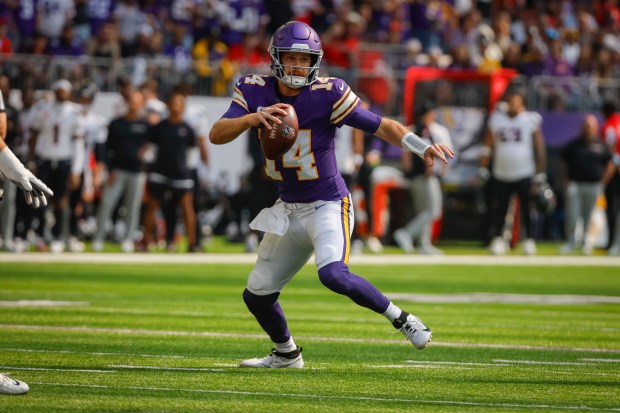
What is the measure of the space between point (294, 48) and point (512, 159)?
12838 millimetres

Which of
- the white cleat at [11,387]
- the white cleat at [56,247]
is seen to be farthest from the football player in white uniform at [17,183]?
the white cleat at [56,247]

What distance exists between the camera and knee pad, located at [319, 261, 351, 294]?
7.17 meters

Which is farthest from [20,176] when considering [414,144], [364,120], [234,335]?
[234,335]

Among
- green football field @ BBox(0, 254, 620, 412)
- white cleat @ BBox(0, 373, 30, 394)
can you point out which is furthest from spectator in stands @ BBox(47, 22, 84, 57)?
white cleat @ BBox(0, 373, 30, 394)

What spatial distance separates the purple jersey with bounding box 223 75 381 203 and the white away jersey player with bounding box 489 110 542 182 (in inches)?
495

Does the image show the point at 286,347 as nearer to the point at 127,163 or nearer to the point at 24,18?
the point at 127,163

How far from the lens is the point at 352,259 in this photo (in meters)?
17.6

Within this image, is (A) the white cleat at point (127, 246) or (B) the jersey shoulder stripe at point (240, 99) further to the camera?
(A) the white cleat at point (127, 246)

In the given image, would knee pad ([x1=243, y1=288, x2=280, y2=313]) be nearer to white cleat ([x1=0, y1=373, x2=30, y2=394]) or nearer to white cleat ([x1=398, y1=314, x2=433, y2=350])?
white cleat ([x1=398, y1=314, x2=433, y2=350])

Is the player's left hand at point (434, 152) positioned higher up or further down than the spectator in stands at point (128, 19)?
further down

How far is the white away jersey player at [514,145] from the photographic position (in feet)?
65.2

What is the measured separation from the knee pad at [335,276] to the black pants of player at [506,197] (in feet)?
42.3

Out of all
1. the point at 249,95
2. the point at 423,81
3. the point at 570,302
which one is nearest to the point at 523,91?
the point at 423,81

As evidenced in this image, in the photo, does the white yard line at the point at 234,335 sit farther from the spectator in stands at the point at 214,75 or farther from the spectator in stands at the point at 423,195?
the spectator in stands at the point at 214,75
